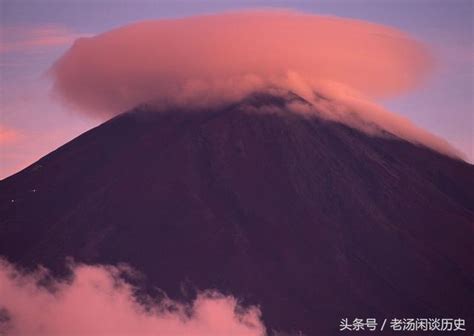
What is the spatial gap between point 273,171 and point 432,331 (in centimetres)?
3081

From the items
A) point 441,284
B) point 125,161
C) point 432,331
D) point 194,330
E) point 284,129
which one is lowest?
point 194,330

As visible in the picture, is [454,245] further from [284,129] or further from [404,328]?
[284,129]

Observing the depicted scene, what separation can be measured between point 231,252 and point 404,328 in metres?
22.7

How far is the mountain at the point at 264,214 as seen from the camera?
4680 inches

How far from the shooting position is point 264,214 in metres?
128

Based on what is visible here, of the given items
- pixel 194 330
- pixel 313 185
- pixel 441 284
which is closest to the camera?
pixel 194 330

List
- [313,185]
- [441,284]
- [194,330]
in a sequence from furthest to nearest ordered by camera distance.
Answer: [313,185] < [441,284] < [194,330]

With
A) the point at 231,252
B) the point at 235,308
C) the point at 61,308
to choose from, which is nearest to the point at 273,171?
the point at 231,252

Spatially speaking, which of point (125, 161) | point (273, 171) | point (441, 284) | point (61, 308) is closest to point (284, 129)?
point (273, 171)

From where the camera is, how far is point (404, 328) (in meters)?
115

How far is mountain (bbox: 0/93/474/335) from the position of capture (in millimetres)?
118875

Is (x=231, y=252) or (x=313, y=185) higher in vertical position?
(x=313, y=185)

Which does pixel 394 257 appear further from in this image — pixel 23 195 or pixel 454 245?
pixel 23 195

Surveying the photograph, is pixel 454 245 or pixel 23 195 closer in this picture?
pixel 454 245
